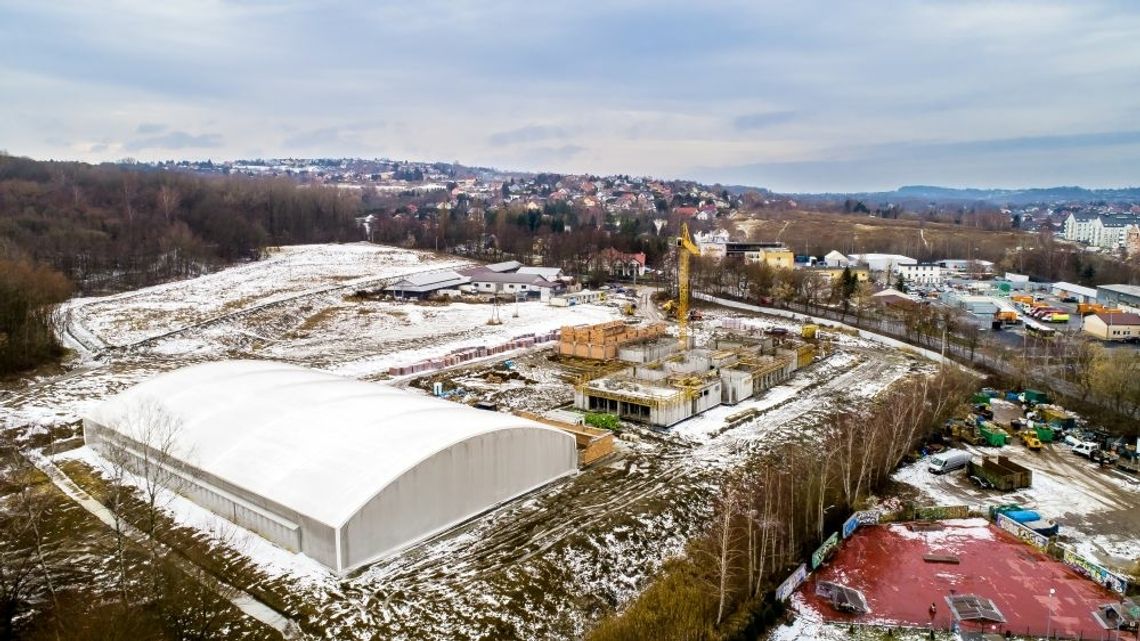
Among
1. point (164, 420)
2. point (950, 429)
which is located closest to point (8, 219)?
point (164, 420)

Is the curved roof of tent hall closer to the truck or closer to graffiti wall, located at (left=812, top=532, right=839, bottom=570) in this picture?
graffiti wall, located at (left=812, top=532, right=839, bottom=570)

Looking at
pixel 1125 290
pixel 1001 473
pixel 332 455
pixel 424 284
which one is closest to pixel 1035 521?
pixel 1001 473

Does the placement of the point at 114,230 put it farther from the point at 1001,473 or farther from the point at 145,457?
the point at 1001,473

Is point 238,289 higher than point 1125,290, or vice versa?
point 1125,290

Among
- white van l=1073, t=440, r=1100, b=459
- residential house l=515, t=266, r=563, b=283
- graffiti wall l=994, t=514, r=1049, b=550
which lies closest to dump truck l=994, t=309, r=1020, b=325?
white van l=1073, t=440, r=1100, b=459

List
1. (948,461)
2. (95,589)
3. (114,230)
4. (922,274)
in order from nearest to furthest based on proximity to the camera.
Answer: (95,589)
(948,461)
(114,230)
(922,274)

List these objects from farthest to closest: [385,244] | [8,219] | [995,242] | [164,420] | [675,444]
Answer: [995,242] → [385,244] → [8,219] → [675,444] → [164,420]

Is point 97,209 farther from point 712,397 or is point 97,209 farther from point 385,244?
point 712,397
